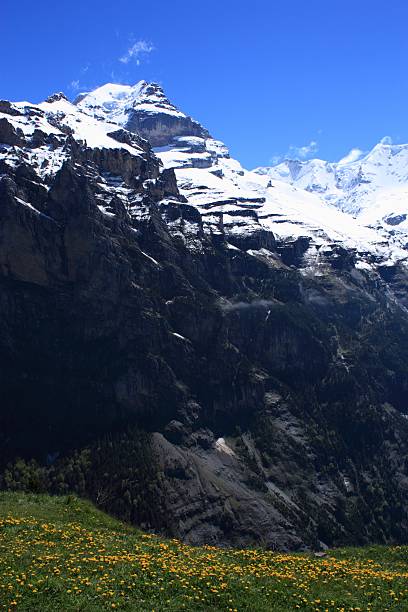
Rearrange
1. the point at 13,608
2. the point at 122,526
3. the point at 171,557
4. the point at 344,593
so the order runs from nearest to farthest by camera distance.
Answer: the point at 13,608, the point at 344,593, the point at 171,557, the point at 122,526

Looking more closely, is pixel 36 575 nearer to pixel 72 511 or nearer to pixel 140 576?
pixel 140 576

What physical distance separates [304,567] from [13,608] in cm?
1910

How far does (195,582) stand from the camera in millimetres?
37250

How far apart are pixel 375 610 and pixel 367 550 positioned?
24.1 m

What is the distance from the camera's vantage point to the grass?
114 ft

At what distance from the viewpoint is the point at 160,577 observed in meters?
37.5

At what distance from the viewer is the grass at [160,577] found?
1363 inches

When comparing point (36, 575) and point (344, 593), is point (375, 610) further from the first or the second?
point (36, 575)

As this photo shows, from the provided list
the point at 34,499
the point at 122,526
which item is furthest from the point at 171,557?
the point at 34,499

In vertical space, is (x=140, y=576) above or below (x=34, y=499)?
below

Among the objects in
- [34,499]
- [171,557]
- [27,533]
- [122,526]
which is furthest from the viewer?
[34,499]

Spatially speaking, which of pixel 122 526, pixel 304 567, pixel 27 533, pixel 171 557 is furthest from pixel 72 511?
pixel 304 567

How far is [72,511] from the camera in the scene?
58.0m

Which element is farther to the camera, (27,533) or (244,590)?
(27,533)
